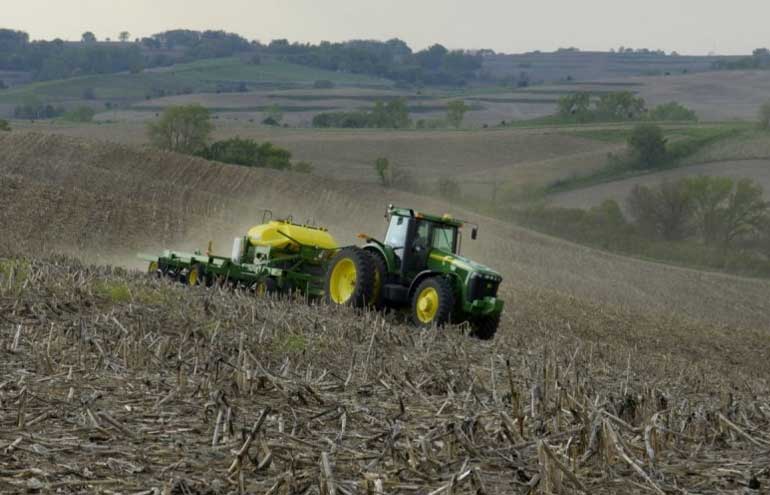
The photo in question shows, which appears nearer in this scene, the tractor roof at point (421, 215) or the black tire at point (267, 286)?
the tractor roof at point (421, 215)

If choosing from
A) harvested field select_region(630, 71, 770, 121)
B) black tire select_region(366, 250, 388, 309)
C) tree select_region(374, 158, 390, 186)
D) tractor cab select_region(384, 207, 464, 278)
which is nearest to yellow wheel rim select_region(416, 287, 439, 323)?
black tire select_region(366, 250, 388, 309)

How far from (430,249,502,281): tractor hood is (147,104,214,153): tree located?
127 ft

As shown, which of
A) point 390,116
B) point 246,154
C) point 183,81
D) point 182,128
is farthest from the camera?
point 183,81

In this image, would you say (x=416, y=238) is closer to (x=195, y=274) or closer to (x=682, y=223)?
(x=195, y=274)

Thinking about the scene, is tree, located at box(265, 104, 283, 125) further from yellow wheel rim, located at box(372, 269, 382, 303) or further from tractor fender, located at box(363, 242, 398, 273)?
yellow wheel rim, located at box(372, 269, 382, 303)

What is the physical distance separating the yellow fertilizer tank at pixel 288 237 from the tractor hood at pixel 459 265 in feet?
10.1

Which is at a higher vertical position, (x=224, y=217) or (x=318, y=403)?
(x=318, y=403)

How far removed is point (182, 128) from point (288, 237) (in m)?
36.4

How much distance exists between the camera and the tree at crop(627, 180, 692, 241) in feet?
146

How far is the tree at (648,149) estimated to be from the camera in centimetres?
5678

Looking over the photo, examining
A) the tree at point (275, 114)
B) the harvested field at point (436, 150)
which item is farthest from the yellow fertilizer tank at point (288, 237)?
the tree at point (275, 114)

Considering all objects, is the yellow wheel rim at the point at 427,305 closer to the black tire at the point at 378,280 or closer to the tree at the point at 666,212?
the black tire at the point at 378,280

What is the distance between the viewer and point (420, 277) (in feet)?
52.0

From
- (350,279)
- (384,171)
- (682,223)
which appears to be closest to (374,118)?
(384,171)
